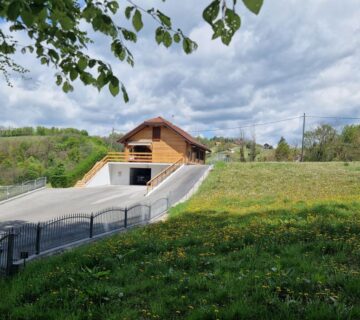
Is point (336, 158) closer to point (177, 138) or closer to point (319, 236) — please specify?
point (177, 138)

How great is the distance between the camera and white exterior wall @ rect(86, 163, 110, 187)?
39831mm

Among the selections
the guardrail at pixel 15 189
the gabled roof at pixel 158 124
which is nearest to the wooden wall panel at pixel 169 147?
the gabled roof at pixel 158 124

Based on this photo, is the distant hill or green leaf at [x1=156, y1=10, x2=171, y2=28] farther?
the distant hill

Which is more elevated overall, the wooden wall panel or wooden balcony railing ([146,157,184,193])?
the wooden wall panel

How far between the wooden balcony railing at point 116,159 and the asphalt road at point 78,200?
18.6ft

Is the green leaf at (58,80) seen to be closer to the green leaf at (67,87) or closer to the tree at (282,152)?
the green leaf at (67,87)

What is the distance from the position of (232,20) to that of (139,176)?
4528 centimetres

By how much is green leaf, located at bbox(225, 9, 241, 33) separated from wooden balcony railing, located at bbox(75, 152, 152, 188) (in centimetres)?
3778

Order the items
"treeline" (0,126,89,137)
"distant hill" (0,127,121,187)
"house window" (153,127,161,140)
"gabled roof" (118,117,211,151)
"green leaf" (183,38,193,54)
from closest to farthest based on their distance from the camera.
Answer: "green leaf" (183,38,193,54), "gabled roof" (118,117,211,151), "house window" (153,127,161,140), "distant hill" (0,127,121,187), "treeline" (0,126,89,137)

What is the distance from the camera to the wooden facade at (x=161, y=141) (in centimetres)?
4688

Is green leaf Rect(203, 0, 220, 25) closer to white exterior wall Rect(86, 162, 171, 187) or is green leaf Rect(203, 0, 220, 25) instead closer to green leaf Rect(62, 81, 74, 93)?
green leaf Rect(62, 81, 74, 93)

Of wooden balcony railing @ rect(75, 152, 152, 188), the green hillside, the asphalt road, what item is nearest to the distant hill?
the green hillside

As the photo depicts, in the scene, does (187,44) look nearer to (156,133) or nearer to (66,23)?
(66,23)

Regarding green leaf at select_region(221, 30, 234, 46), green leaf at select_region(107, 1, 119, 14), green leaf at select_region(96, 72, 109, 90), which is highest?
green leaf at select_region(107, 1, 119, 14)
